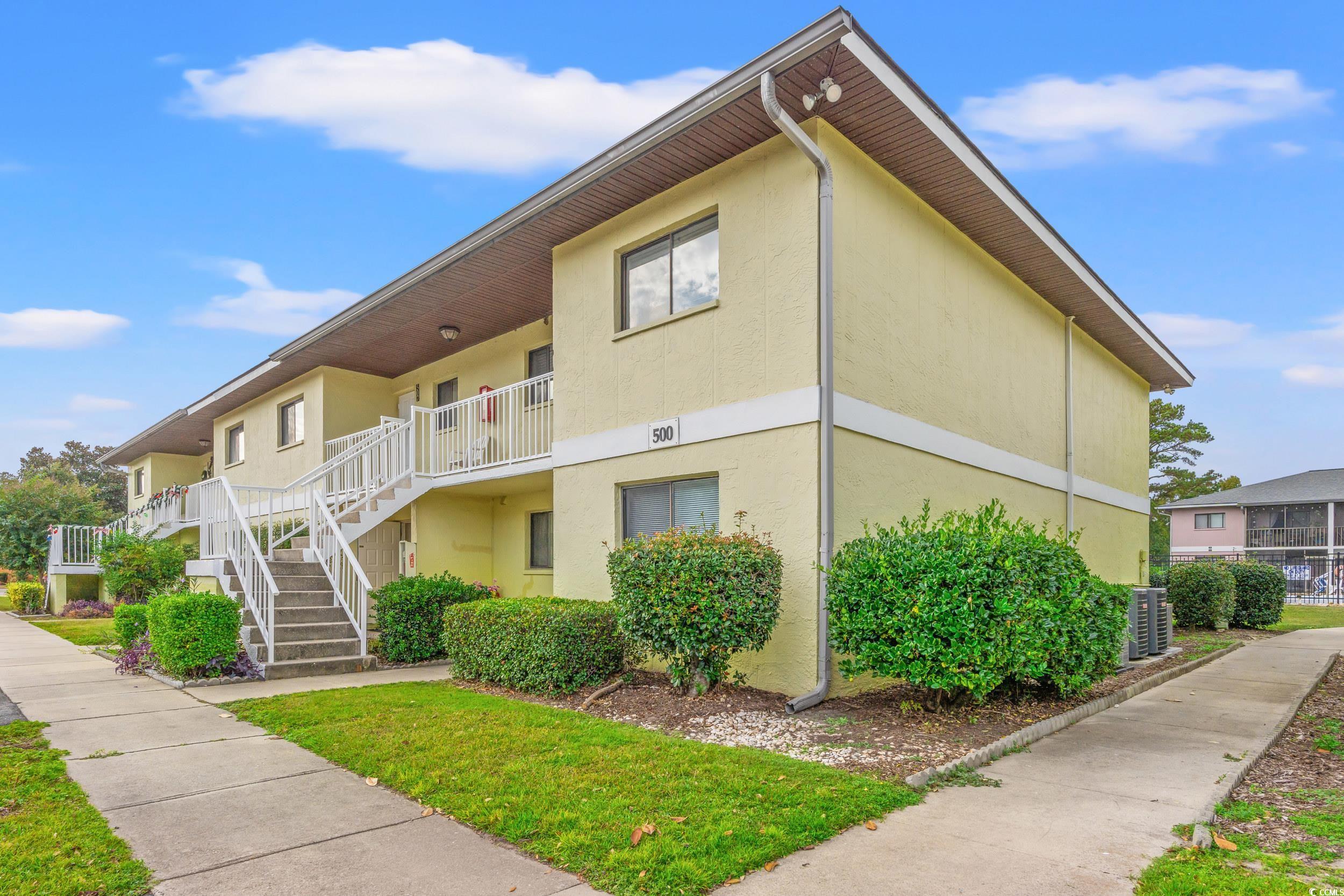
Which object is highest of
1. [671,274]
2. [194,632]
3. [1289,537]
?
[671,274]

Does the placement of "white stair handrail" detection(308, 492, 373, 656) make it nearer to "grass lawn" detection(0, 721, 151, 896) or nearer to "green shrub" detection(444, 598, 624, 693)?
"green shrub" detection(444, 598, 624, 693)

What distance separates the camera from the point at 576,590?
9.72 metres

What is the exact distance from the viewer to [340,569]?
10.9 meters

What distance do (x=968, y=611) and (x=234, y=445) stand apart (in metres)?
20.1

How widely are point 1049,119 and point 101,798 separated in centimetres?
1415

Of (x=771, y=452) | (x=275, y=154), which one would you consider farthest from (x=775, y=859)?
(x=275, y=154)

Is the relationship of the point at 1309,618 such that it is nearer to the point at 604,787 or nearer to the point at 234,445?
the point at 604,787

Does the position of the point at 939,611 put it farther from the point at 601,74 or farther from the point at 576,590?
the point at 601,74

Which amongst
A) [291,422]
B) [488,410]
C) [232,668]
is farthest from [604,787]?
[291,422]

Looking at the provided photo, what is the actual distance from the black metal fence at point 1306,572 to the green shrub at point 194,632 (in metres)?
24.8

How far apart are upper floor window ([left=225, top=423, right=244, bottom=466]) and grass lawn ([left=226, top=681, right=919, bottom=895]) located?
598 inches

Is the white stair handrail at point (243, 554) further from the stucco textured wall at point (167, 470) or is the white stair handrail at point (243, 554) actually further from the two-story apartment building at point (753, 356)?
the stucco textured wall at point (167, 470)

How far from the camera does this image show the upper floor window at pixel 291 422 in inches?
673

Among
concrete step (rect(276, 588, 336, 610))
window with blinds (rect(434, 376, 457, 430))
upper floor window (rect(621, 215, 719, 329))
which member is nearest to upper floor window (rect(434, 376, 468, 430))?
window with blinds (rect(434, 376, 457, 430))
